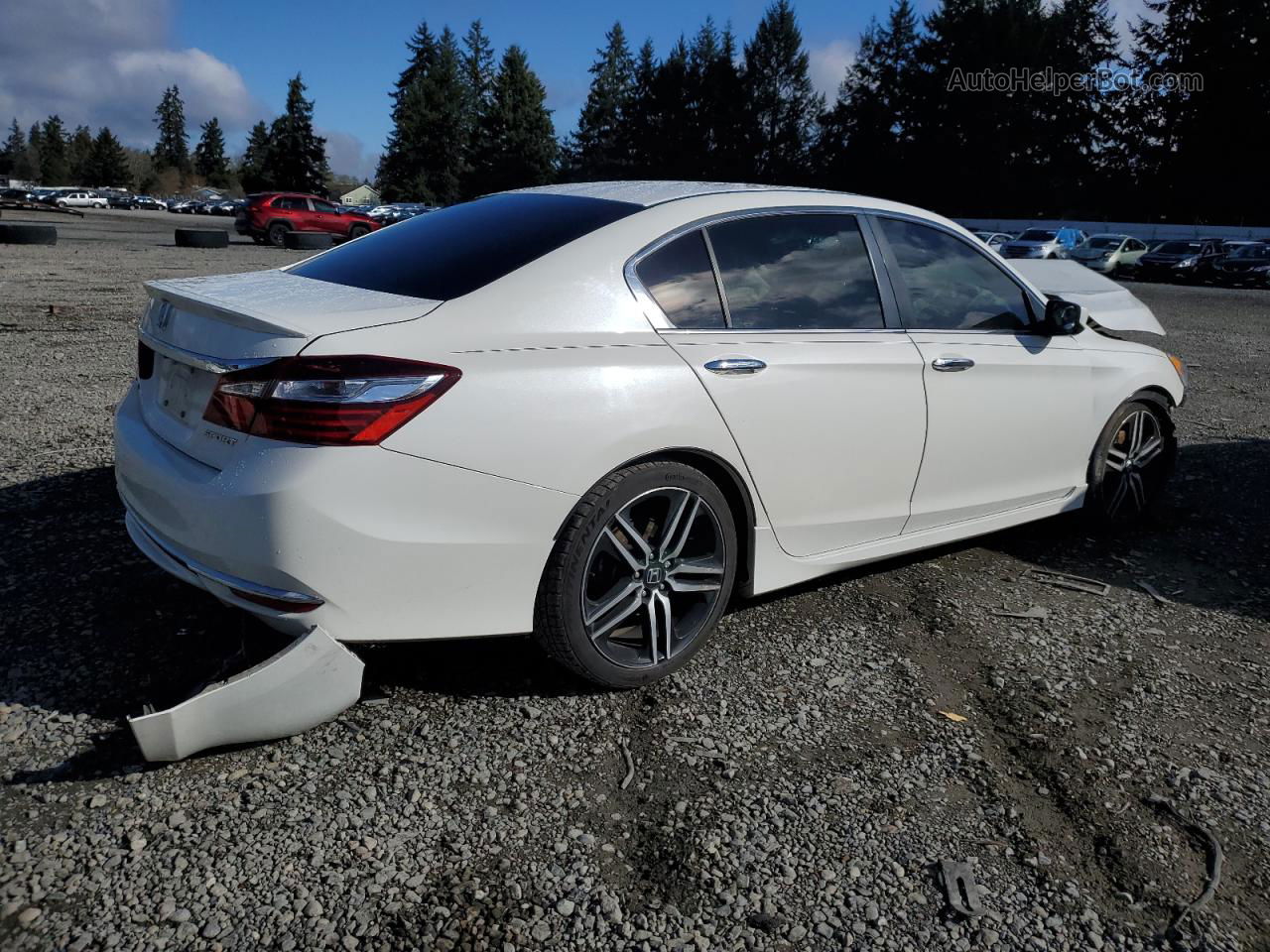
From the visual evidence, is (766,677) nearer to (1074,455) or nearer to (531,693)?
(531,693)

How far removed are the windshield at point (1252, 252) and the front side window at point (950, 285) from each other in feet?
103

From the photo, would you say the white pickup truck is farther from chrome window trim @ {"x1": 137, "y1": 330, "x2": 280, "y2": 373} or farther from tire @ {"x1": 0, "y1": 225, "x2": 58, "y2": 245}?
chrome window trim @ {"x1": 137, "y1": 330, "x2": 280, "y2": 373}

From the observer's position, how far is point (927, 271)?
4.05 m

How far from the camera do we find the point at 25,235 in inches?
891

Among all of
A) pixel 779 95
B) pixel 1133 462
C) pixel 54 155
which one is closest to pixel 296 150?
pixel 779 95

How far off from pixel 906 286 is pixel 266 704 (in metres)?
2.72

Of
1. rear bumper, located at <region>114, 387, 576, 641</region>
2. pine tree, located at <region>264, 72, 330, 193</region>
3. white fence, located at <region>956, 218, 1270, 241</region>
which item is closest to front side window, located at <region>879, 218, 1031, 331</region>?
rear bumper, located at <region>114, 387, 576, 641</region>

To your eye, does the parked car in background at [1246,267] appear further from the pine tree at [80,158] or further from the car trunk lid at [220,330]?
the pine tree at [80,158]

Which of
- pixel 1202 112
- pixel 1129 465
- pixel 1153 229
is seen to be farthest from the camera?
pixel 1202 112

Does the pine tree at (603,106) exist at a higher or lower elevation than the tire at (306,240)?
higher

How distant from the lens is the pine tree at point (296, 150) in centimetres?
9319

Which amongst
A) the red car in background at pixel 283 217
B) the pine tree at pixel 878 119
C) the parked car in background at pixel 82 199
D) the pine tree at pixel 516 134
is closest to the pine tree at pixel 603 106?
the pine tree at pixel 516 134

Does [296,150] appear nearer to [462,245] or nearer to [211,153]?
[211,153]

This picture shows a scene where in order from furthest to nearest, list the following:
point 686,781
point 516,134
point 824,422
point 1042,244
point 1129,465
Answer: point 516,134 < point 1042,244 < point 1129,465 < point 824,422 < point 686,781
